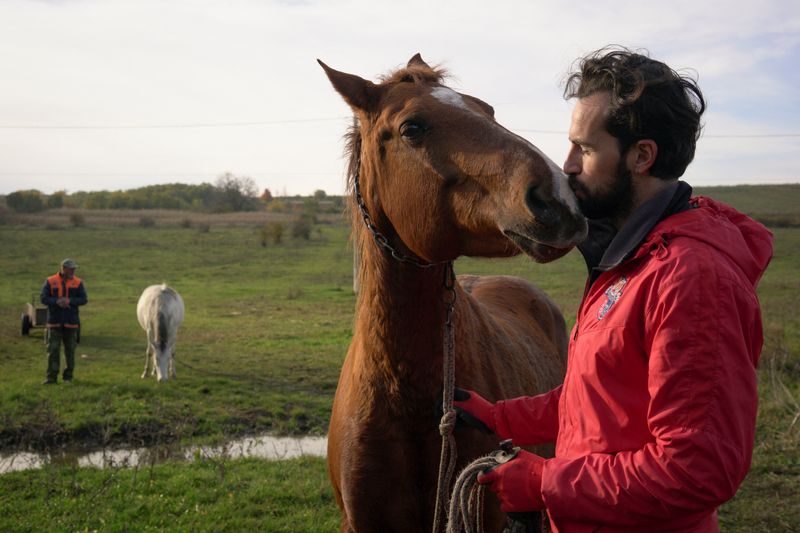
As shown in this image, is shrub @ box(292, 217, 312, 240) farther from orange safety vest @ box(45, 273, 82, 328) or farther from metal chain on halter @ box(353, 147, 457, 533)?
metal chain on halter @ box(353, 147, 457, 533)

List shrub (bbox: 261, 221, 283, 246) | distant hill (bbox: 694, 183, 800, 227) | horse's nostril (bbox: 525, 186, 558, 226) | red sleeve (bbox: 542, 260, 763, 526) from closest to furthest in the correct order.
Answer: red sleeve (bbox: 542, 260, 763, 526) → horse's nostril (bbox: 525, 186, 558, 226) → distant hill (bbox: 694, 183, 800, 227) → shrub (bbox: 261, 221, 283, 246)

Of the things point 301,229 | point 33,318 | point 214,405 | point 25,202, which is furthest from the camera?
point 25,202

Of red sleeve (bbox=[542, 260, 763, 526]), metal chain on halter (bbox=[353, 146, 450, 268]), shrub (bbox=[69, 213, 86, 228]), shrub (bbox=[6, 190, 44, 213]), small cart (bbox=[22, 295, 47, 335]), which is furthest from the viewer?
shrub (bbox=[6, 190, 44, 213])

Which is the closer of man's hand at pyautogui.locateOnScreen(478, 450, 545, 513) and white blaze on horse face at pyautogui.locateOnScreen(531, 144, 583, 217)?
man's hand at pyautogui.locateOnScreen(478, 450, 545, 513)

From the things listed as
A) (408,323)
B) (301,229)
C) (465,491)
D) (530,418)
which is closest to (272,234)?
(301,229)

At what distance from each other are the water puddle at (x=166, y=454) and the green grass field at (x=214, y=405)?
21 centimetres

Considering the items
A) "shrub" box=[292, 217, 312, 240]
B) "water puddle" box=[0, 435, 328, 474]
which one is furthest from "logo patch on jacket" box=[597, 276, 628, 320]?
"shrub" box=[292, 217, 312, 240]

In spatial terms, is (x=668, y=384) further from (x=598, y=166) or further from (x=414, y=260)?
(x=414, y=260)

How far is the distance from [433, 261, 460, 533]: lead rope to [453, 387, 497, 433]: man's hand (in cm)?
3

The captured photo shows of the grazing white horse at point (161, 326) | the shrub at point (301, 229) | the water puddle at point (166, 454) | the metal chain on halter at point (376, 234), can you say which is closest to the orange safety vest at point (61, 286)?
the grazing white horse at point (161, 326)

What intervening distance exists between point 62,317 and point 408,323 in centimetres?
975

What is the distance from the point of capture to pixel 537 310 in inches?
196

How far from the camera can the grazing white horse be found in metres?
10.7

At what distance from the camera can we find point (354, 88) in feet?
8.38
